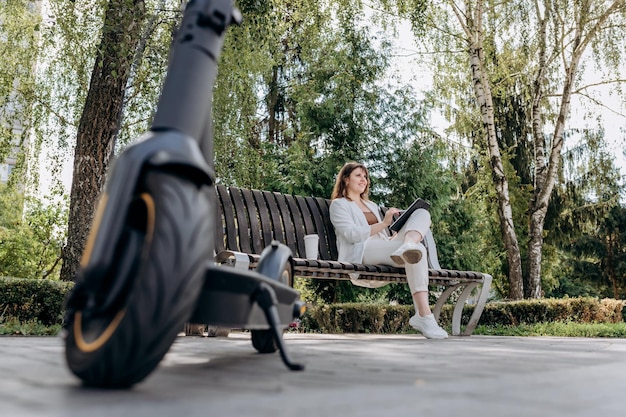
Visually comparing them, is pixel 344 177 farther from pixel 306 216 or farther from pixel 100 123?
pixel 100 123

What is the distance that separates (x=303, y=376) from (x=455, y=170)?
15.6m

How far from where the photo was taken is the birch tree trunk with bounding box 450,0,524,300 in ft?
40.8

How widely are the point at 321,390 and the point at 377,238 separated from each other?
4.41m

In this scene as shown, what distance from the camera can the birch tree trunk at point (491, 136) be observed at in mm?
12422

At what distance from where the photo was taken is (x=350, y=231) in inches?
231

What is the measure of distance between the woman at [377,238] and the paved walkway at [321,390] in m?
2.54

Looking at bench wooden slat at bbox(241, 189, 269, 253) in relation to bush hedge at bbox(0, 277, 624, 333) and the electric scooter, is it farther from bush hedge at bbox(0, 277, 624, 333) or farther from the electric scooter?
the electric scooter

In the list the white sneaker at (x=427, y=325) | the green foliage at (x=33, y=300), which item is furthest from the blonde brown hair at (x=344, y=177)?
the green foliage at (x=33, y=300)

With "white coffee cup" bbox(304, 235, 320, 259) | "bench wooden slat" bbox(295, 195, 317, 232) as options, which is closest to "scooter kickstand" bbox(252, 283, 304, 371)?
"white coffee cup" bbox(304, 235, 320, 259)

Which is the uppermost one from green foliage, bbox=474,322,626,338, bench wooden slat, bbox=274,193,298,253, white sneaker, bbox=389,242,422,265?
bench wooden slat, bbox=274,193,298,253

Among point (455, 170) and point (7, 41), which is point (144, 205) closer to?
point (7, 41)

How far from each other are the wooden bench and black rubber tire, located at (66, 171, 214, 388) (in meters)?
3.08

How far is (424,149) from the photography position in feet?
36.0

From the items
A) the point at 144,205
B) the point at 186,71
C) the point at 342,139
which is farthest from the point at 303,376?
the point at 342,139
